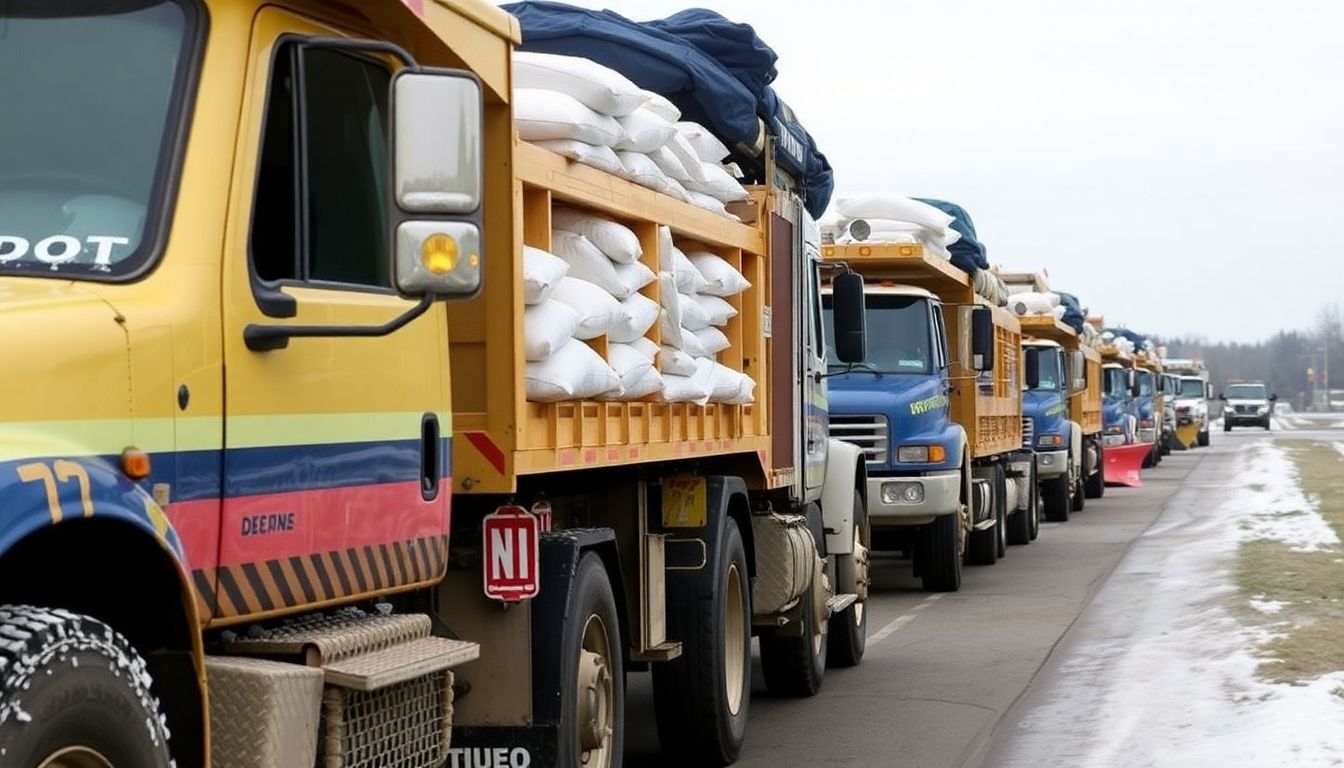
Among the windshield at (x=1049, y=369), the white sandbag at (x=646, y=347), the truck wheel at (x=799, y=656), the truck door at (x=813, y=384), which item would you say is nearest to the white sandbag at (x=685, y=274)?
the white sandbag at (x=646, y=347)

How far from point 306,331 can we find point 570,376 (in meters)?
1.96

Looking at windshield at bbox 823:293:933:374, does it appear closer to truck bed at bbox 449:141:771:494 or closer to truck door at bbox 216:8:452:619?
truck bed at bbox 449:141:771:494

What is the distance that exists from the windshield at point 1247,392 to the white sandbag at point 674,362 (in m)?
97.0

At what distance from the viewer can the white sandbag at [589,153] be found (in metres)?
7.16

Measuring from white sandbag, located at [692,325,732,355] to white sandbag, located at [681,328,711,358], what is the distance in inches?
0.6

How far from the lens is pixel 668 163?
8492 millimetres

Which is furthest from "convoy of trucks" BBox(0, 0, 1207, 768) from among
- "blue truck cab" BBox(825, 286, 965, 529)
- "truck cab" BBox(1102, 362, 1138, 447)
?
"truck cab" BBox(1102, 362, 1138, 447)

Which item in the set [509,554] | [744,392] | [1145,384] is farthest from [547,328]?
[1145,384]

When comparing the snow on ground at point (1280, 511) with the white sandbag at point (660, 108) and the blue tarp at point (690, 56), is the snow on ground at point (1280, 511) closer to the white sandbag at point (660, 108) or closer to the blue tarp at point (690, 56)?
the blue tarp at point (690, 56)

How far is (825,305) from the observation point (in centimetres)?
1697

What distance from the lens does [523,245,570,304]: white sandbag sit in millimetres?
6617

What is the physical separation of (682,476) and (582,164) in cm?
200

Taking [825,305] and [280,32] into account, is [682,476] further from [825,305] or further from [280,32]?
[825,305]

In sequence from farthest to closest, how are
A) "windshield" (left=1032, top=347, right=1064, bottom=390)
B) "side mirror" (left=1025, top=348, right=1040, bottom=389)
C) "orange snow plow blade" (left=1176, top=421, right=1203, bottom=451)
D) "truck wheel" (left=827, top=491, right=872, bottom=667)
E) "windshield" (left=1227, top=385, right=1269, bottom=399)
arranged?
"windshield" (left=1227, top=385, right=1269, bottom=399) < "orange snow plow blade" (left=1176, top=421, right=1203, bottom=451) < "windshield" (left=1032, top=347, right=1064, bottom=390) < "side mirror" (left=1025, top=348, right=1040, bottom=389) < "truck wheel" (left=827, top=491, right=872, bottom=667)
